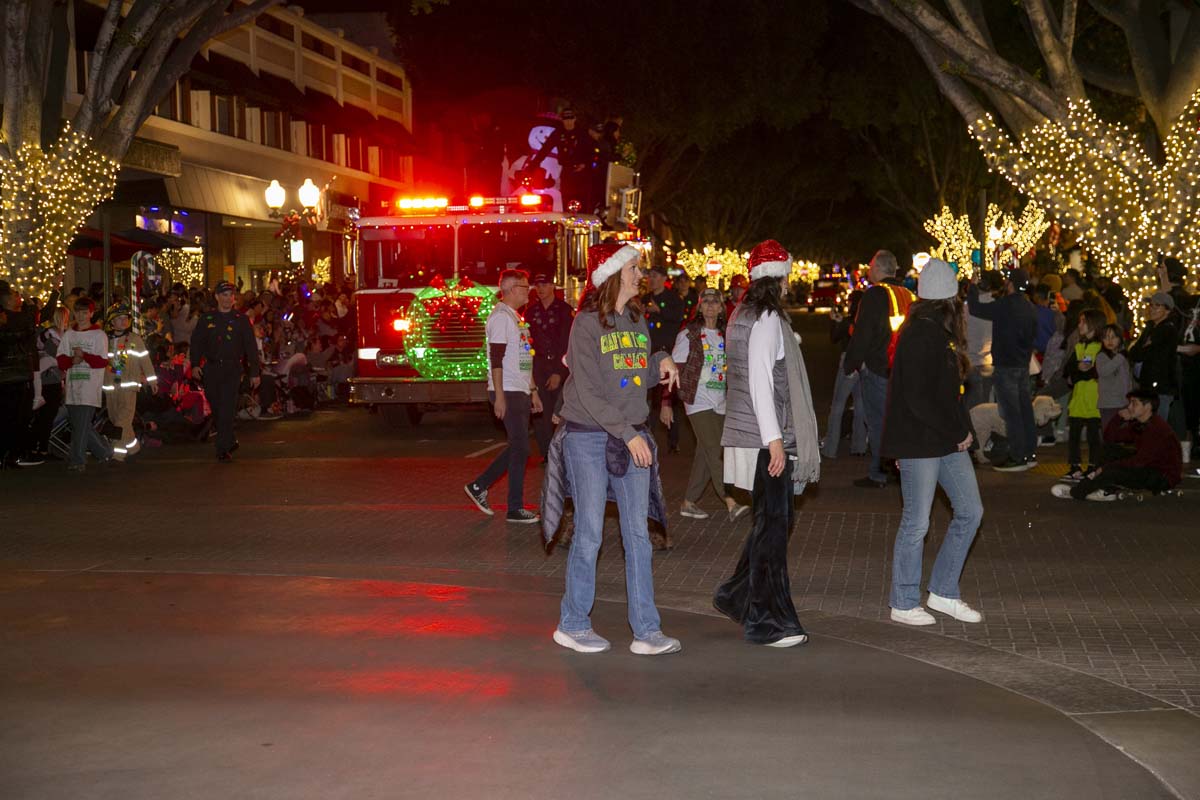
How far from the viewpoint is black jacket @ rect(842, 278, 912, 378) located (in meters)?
14.4

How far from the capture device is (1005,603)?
29.3 feet

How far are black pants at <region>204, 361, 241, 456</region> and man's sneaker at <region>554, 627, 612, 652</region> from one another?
9793mm

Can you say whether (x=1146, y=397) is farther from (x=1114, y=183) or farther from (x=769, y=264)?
(x=1114, y=183)

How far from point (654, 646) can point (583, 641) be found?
355mm

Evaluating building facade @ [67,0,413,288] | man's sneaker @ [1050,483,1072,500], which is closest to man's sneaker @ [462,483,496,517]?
man's sneaker @ [1050,483,1072,500]

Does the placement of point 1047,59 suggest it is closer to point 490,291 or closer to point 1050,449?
point 1050,449

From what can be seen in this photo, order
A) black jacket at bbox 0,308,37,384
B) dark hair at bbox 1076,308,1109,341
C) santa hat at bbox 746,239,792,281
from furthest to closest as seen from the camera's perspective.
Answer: black jacket at bbox 0,308,37,384
dark hair at bbox 1076,308,1109,341
santa hat at bbox 746,239,792,281

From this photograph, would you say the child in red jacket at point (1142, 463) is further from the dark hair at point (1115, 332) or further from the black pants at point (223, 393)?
the black pants at point (223, 393)

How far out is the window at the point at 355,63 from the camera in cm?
4684

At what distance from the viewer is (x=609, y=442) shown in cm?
754

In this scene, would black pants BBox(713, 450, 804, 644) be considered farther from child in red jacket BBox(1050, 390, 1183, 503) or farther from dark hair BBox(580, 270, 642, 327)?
child in red jacket BBox(1050, 390, 1183, 503)

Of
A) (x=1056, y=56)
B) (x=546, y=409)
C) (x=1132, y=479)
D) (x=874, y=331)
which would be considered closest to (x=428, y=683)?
(x=546, y=409)

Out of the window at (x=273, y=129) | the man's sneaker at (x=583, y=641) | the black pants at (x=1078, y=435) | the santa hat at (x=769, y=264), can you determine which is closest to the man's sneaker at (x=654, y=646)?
the man's sneaker at (x=583, y=641)

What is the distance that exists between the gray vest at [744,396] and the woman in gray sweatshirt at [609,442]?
474 mm
